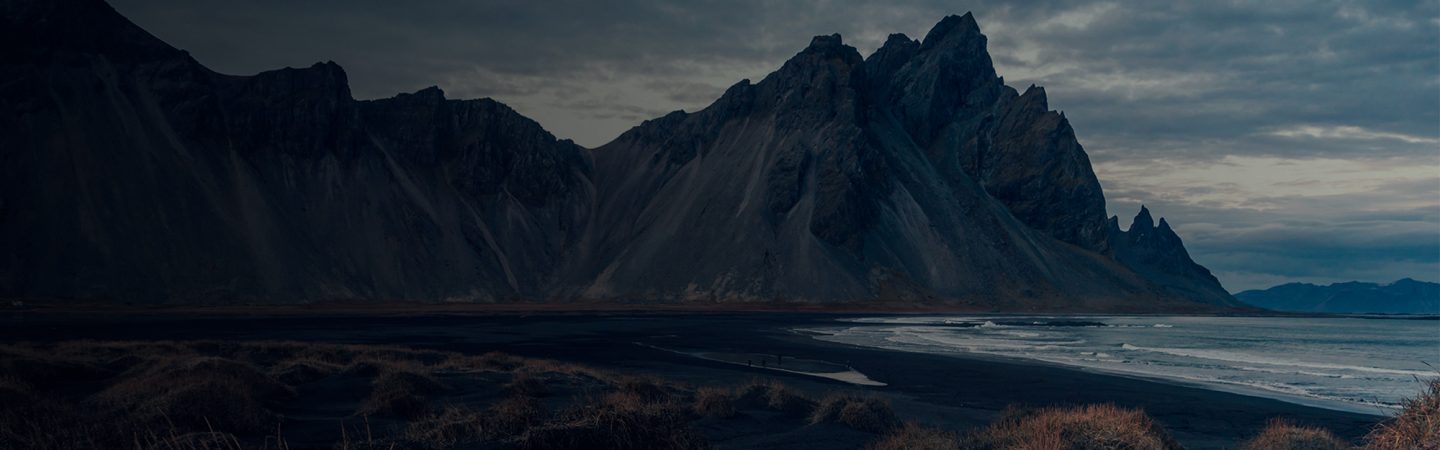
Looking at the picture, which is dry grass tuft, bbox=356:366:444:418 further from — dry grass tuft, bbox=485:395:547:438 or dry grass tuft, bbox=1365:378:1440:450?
dry grass tuft, bbox=1365:378:1440:450

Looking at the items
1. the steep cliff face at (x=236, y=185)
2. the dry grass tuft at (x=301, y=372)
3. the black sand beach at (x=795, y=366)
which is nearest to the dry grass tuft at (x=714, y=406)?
the black sand beach at (x=795, y=366)

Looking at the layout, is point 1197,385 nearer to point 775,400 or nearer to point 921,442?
point 775,400

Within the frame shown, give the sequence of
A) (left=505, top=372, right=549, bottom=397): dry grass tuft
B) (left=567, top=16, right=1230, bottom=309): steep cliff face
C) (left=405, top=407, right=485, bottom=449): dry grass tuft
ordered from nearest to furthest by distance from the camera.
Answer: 1. (left=405, top=407, right=485, bottom=449): dry grass tuft
2. (left=505, top=372, right=549, bottom=397): dry grass tuft
3. (left=567, top=16, right=1230, bottom=309): steep cliff face

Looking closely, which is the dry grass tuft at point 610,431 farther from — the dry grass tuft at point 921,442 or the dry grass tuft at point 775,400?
the dry grass tuft at point 775,400

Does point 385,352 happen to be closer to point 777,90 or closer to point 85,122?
point 85,122

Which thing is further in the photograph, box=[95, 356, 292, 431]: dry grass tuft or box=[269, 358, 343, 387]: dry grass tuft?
box=[269, 358, 343, 387]: dry grass tuft

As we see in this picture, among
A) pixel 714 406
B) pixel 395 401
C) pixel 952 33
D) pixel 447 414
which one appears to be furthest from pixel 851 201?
pixel 447 414

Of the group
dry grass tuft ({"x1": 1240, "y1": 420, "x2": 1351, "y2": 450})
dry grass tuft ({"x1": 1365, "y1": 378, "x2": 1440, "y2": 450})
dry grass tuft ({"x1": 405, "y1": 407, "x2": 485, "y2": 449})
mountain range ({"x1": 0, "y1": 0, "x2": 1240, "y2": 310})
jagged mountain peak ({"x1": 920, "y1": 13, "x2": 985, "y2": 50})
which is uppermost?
jagged mountain peak ({"x1": 920, "y1": 13, "x2": 985, "y2": 50})

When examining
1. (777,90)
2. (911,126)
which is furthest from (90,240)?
(911,126)

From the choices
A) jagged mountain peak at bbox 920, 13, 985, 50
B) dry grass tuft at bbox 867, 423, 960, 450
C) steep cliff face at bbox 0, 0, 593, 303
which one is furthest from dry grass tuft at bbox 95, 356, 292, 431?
jagged mountain peak at bbox 920, 13, 985, 50
